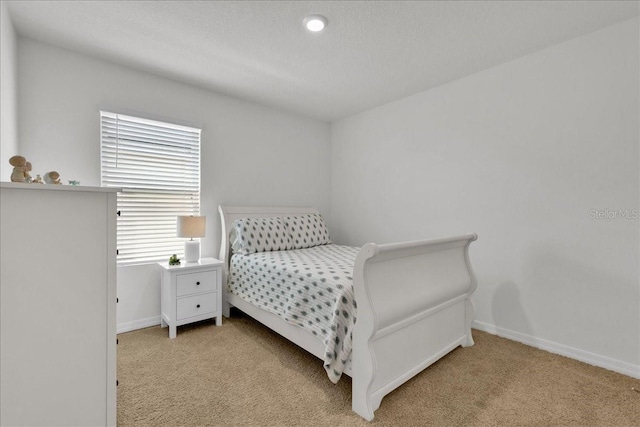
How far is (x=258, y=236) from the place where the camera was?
3.13 meters

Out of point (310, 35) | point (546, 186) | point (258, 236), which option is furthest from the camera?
point (258, 236)

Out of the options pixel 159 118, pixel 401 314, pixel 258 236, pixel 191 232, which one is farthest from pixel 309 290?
pixel 159 118

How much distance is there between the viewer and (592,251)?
222cm

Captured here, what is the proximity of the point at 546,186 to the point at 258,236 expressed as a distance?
8.51ft

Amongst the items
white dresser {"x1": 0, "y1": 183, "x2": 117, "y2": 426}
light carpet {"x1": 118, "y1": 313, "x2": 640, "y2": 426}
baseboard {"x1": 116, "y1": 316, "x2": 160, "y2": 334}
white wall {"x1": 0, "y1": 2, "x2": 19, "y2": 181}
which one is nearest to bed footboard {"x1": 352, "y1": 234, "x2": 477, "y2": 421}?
light carpet {"x1": 118, "y1": 313, "x2": 640, "y2": 426}

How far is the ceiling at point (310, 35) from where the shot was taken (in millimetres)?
1939

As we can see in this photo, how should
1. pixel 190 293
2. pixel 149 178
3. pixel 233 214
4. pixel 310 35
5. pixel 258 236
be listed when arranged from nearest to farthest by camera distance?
pixel 310 35 < pixel 190 293 < pixel 149 178 < pixel 258 236 < pixel 233 214

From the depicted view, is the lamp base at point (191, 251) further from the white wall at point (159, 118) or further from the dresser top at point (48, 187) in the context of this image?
the dresser top at point (48, 187)

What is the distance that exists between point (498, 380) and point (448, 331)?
0.40 meters

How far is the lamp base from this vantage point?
2885 mm

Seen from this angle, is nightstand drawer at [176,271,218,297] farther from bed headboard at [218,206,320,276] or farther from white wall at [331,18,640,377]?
white wall at [331,18,640,377]

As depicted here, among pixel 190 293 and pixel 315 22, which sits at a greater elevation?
pixel 315 22

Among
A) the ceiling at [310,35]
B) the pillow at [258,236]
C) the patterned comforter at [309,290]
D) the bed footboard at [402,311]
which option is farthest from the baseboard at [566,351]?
the ceiling at [310,35]

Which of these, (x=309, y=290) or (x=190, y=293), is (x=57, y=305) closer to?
(x=309, y=290)
